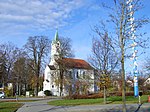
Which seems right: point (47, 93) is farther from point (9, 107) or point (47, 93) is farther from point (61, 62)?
point (9, 107)

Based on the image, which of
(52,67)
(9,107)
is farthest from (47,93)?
(9,107)

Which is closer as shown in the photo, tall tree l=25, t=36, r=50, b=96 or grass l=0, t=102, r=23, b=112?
grass l=0, t=102, r=23, b=112

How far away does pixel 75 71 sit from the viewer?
83938 millimetres

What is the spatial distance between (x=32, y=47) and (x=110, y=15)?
181 feet

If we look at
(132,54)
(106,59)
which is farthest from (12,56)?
(132,54)

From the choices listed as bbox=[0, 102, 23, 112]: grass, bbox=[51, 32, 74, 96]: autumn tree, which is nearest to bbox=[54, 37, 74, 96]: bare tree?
bbox=[51, 32, 74, 96]: autumn tree

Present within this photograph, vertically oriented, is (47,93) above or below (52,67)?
below

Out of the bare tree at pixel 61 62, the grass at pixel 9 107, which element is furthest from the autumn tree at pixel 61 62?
the grass at pixel 9 107

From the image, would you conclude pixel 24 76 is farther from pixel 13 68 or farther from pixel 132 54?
pixel 132 54

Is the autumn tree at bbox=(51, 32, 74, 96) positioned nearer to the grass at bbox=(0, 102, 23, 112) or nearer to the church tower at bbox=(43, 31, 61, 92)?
Answer: the church tower at bbox=(43, 31, 61, 92)

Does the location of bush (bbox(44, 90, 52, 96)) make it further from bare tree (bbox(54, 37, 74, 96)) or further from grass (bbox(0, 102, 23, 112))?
grass (bbox(0, 102, 23, 112))

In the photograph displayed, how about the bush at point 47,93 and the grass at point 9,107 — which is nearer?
the grass at point 9,107

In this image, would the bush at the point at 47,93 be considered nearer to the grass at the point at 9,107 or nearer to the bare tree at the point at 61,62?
the bare tree at the point at 61,62

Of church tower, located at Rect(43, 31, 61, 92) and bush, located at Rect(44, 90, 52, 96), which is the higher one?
church tower, located at Rect(43, 31, 61, 92)
